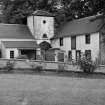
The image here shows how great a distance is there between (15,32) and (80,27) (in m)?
12.5

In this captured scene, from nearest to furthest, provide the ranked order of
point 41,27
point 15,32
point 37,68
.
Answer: point 37,68 → point 15,32 → point 41,27

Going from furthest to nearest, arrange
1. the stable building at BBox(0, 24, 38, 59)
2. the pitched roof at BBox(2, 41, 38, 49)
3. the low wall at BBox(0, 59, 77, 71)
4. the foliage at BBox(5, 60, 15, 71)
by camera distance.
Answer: the pitched roof at BBox(2, 41, 38, 49), the stable building at BBox(0, 24, 38, 59), the low wall at BBox(0, 59, 77, 71), the foliage at BBox(5, 60, 15, 71)

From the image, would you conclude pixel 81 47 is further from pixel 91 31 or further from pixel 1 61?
pixel 1 61

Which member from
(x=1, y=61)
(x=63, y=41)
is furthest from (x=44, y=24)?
(x=1, y=61)

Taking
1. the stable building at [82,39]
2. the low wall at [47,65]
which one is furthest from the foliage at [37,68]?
the stable building at [82,39]

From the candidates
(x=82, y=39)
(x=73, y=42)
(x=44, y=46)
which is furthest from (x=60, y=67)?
(x=44, y=46)

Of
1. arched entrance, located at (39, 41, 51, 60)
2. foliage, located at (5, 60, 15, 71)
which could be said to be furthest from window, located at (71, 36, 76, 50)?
foliage, located at (5, 60, 15, 71)

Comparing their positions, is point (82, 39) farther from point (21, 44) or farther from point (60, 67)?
point (60, 67)

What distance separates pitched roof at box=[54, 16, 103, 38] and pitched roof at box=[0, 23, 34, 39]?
5.49 m

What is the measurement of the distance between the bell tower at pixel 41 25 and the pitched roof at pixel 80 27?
1.75 meters

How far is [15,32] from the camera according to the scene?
48.9 meters

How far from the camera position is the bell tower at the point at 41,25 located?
161 feet

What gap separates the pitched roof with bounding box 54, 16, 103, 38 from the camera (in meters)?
39.5

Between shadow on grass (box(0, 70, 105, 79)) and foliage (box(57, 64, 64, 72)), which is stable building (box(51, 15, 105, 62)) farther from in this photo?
shadow on grass (box(0, 70, 105, 79))
